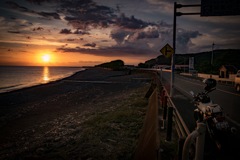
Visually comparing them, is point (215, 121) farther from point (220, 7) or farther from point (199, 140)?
point (220, 7)

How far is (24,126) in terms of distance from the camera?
36.4 feet

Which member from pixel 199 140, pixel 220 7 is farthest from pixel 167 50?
pixel 199 140

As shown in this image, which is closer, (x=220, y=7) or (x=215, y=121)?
(x=215, y=121)

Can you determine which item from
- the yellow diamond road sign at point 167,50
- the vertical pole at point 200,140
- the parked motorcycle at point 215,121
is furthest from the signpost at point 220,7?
the vertical pole at point 200,140

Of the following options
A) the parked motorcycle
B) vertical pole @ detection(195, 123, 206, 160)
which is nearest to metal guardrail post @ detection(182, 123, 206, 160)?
vertical pole @ detection(195, 123, 206, 160)

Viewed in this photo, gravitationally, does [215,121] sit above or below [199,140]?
below

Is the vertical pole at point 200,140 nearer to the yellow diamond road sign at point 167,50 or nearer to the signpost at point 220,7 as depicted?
the yellow diamond road sign at point 167,50

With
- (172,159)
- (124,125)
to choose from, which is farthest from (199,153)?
(124,125)

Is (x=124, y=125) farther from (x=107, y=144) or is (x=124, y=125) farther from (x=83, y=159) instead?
(x=83, y=159)

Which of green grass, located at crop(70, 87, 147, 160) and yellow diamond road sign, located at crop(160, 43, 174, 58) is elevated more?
yellow diamond road sign, located at crop(160, 43, 174, 58)

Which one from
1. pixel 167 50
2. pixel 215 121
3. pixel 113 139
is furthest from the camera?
pixel 167 50

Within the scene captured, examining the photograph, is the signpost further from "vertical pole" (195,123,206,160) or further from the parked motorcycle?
"vertical pole" (195,123,206,160)

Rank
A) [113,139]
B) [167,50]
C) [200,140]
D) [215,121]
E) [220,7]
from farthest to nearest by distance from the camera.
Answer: [167,50] < [220,7] < [113,139] < [215,121] < [200,140]

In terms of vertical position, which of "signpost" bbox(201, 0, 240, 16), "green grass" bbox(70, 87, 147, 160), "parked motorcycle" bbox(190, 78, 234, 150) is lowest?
"green grass" bbox(70, 87, 147, 160)
